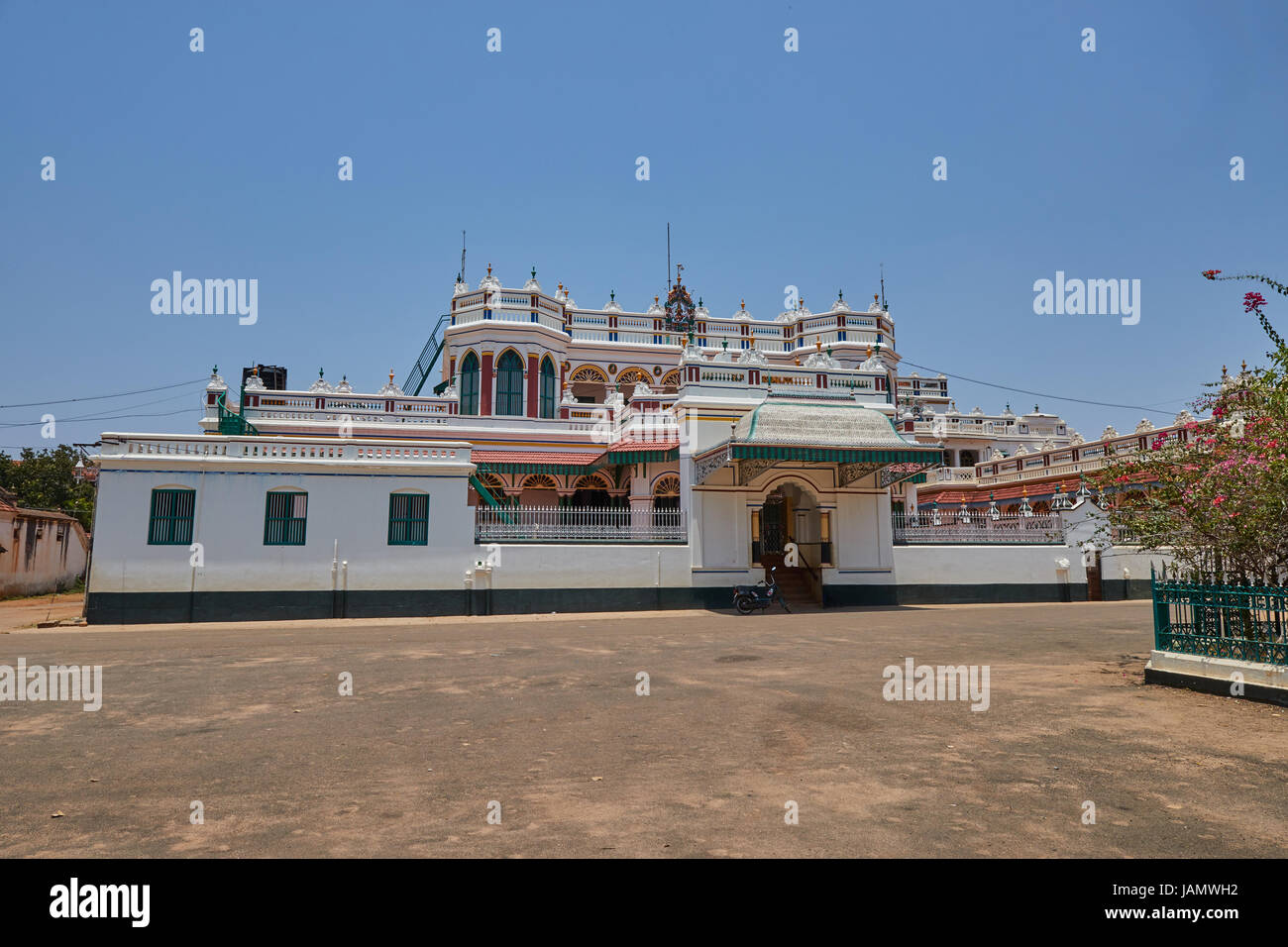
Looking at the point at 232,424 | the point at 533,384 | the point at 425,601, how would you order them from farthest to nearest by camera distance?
the point at 533,384 → the point at 232,424 → the point at 425,601

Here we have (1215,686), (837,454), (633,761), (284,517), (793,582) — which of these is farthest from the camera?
(793,582)

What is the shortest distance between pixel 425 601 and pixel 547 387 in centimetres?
1537

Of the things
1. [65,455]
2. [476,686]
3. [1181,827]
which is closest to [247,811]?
[476,686]

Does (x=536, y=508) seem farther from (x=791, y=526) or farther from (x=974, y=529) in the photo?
(x=974, y=529)

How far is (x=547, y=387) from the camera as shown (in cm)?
3234

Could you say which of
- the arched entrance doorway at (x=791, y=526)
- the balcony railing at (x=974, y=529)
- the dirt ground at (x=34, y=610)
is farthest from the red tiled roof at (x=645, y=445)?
the dirt ground at (x=34, y=610)

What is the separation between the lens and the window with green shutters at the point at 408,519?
742 inches

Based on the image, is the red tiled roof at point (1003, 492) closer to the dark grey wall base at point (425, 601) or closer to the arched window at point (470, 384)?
the dark grey wall base at point (425, 601)

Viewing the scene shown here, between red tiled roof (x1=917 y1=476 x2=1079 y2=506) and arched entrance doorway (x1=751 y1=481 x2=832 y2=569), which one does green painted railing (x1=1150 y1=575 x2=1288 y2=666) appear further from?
red tiled roof (x1=917 y1=476 x2=1079 y2=506)

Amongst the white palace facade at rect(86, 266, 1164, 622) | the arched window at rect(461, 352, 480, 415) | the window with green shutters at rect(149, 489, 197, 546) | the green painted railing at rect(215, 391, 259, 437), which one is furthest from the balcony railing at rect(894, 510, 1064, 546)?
the green painted railing at rect(215, 391, 259, 437)

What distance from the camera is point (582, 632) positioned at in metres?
14.6

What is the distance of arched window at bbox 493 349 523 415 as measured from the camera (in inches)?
1230

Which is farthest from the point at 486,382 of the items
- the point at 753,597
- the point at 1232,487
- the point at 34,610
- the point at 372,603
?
the point at 1232,487
